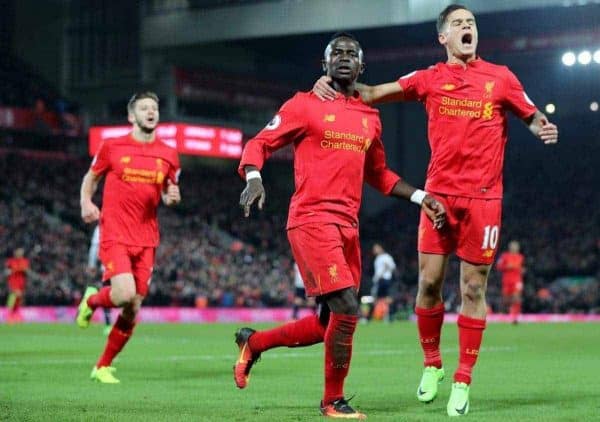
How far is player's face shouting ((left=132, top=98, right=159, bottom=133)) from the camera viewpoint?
10.5 m

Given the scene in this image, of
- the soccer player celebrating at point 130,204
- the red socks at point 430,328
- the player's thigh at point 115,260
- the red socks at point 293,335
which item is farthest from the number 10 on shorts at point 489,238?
the player's thigh at point 115,260

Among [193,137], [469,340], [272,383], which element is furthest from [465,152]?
[193,137]

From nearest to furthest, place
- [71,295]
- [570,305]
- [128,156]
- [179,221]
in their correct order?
[128,156] < [71,295] < [570,305] < [179,221]

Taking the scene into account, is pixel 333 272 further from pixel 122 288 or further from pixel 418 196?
pixel 122 288

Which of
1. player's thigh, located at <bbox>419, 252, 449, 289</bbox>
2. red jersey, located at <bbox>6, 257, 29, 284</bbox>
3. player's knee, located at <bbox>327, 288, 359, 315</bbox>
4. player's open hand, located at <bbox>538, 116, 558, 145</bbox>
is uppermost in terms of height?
player's open hand, located at <bbox>538, 116, 558, 145</bbox>

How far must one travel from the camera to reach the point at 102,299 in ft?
34.8

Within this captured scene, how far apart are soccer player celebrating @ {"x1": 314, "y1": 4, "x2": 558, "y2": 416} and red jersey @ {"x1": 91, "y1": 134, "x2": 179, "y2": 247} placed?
3295mm

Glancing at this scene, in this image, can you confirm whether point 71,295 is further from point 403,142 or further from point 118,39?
point 403,142

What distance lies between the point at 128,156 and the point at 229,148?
31562 millimetres

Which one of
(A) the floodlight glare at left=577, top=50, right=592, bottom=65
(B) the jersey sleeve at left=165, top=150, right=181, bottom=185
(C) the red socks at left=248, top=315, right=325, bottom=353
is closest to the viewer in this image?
(C) the red socks at left=248, top=315, right=325, bottom=353

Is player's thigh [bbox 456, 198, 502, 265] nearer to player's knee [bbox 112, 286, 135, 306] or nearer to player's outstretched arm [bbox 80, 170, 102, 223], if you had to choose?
player's knee [bbox 112, 286, 135, 306]

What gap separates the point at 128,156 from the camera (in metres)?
10.7

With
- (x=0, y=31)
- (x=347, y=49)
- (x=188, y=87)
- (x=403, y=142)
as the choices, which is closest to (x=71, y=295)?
(x=188, y=87)

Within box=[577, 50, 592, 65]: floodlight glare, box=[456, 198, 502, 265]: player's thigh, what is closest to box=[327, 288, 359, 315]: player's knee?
box=[456, 198, 502, 265]: player's thigh
